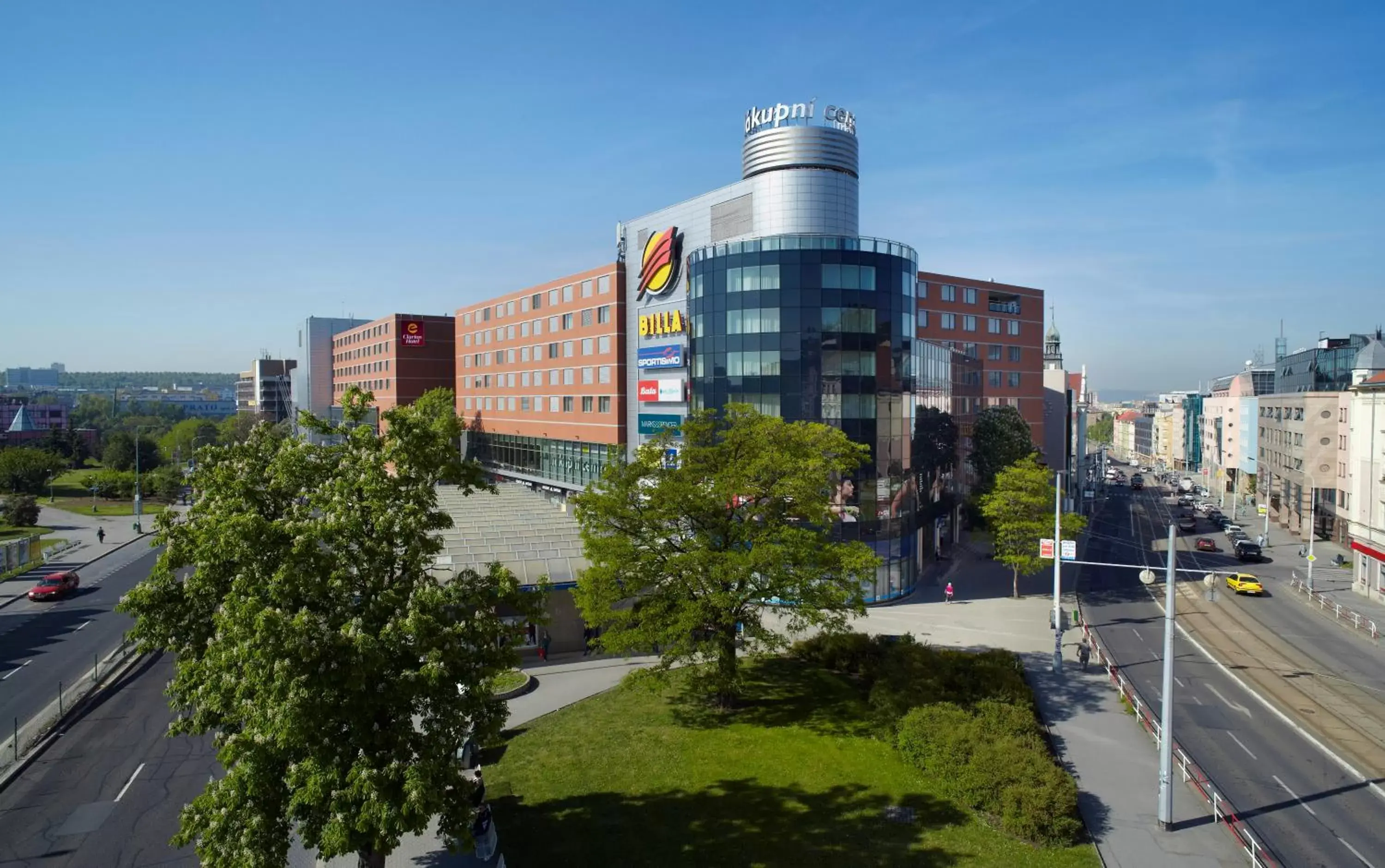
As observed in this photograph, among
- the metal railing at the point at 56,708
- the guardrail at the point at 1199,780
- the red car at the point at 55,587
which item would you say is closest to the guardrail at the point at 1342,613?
the guardrail at the point at 1199,780

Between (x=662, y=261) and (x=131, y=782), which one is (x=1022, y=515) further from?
(x=131, y=782)

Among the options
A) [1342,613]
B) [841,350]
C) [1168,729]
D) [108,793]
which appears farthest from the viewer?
[841,350]

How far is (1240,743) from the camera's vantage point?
30.4m

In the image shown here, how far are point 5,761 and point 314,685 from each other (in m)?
21.2

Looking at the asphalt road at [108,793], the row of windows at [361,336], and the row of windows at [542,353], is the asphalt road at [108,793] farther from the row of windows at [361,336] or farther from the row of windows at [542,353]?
the row of windows at [361,336]

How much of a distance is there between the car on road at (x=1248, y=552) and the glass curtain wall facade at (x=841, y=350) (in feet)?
114

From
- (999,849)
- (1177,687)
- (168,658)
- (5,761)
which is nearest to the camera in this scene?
(999,849)

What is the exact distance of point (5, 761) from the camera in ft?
90.9

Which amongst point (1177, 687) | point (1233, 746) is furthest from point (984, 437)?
point (1233, 746)

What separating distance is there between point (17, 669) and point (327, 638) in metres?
34.2

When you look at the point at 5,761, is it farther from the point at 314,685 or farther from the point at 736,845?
the point at 736,845

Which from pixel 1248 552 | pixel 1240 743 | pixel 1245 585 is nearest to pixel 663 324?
pixel 1245 585

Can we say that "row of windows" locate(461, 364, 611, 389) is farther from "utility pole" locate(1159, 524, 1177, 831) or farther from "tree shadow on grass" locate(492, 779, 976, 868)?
"utility pole" locate(1159, 524, 1177, 831)

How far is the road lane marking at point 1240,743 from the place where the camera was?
29.2 m
